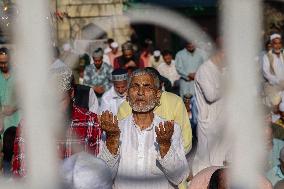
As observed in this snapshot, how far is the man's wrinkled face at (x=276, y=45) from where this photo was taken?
895 centimetres

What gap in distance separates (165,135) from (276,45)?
5524 millimetres

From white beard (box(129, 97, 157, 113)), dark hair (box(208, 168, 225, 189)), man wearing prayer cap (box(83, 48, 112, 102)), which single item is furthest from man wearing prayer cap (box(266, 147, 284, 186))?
man wearing prayer cap (box(83, 48, 112, 102))

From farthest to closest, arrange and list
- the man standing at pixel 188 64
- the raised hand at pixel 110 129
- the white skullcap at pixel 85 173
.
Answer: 1. the man standing at pixel 188 64
2. the raised hand at pixel 110 129
3. the white skullcap at pixel 85 173

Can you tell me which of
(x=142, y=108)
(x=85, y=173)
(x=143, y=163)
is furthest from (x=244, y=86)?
(x=142, y=108)

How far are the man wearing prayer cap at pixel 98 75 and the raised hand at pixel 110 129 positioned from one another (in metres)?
6.15

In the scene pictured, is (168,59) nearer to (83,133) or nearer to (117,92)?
(117,92)

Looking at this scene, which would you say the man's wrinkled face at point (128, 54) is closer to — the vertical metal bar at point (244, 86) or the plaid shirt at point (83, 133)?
the plaid shirt at point (83, 133)

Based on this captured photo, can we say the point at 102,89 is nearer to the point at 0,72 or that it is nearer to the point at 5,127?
the point at 0,72

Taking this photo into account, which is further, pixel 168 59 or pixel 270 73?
pixel 168 59

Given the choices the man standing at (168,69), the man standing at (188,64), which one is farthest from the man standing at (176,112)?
the man standing at (168,69)

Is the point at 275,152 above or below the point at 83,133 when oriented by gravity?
below

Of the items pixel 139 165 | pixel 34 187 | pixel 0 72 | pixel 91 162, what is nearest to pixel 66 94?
pixel 139 165

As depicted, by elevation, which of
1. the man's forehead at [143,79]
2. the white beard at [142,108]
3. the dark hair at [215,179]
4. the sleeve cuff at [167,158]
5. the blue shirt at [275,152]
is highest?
the man's forehead at [143,79]

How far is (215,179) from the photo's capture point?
12.3ft
